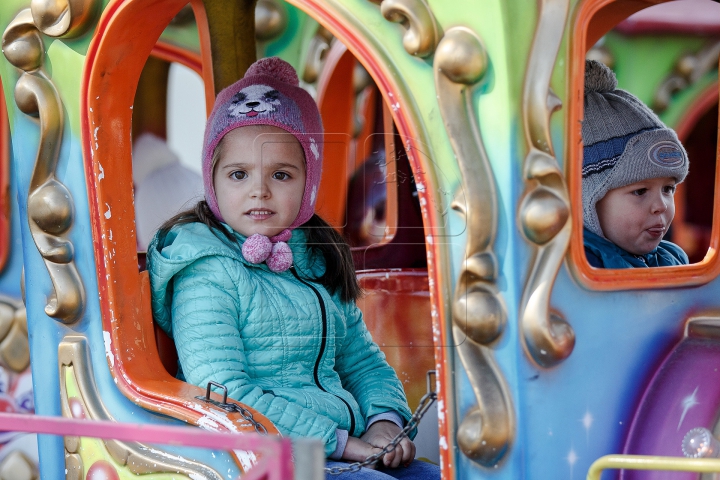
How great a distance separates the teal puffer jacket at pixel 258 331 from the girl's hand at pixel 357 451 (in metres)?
0.05

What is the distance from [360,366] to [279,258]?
0.37 m

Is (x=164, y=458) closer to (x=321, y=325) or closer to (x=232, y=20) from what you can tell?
(x=321, y=325)

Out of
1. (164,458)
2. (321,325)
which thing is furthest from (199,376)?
(321,325)

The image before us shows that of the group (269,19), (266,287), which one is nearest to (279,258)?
(266,287)

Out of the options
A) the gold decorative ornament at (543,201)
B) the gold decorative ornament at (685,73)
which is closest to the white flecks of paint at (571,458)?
the gold decorative ornament at (543,201)

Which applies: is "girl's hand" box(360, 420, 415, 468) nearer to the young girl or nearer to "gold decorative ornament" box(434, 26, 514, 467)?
the young girl

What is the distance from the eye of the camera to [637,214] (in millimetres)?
1967

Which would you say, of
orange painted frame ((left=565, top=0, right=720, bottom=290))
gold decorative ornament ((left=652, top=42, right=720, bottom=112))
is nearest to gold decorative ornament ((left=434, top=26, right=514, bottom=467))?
orange painted frame ((left=565, top=0, right=720, bottom=290))

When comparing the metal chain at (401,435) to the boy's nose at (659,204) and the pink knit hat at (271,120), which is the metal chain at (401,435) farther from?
the boy's nose at (659,204)

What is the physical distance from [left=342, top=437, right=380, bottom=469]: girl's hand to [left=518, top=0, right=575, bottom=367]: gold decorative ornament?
1.80 feet

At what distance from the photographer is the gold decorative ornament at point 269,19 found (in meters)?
2.90

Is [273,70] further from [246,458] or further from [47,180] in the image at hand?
[246,458]

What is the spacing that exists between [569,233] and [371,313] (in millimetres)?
1317

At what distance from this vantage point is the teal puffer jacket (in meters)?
1.73
